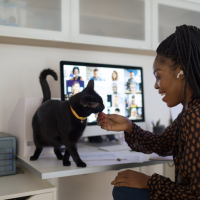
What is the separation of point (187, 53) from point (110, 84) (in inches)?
26.8

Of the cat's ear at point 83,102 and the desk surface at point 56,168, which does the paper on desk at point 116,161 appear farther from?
the cat's ear at point 83,102

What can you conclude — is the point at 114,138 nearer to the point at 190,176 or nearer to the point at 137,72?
the point at 137,72

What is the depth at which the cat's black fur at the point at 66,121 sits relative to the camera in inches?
32.4

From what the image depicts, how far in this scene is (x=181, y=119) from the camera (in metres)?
0.66

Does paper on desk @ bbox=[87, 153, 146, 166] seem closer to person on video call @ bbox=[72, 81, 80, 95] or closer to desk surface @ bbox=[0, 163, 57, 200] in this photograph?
desk surface @ bbox=[0, 163, 57, 200]

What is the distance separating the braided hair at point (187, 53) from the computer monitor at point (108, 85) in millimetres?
588

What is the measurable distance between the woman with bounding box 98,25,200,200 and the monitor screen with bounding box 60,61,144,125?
1.68 feet

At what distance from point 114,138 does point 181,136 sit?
33.6 inches

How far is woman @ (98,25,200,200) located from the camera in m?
0.59

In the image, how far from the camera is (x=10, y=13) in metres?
1.12

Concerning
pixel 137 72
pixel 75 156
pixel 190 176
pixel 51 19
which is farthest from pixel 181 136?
pixel 51 19

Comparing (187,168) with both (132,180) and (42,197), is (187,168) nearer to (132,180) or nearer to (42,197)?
(132,180)

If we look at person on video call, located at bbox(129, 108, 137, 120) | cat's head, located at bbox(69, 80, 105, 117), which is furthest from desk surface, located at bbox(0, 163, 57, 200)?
person on video call, located at bbox(129, 108, 137, 120)

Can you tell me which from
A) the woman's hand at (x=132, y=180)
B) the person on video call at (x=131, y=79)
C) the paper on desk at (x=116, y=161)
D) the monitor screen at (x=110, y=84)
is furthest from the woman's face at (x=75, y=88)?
the woman's hand at (x=132, y=180)
